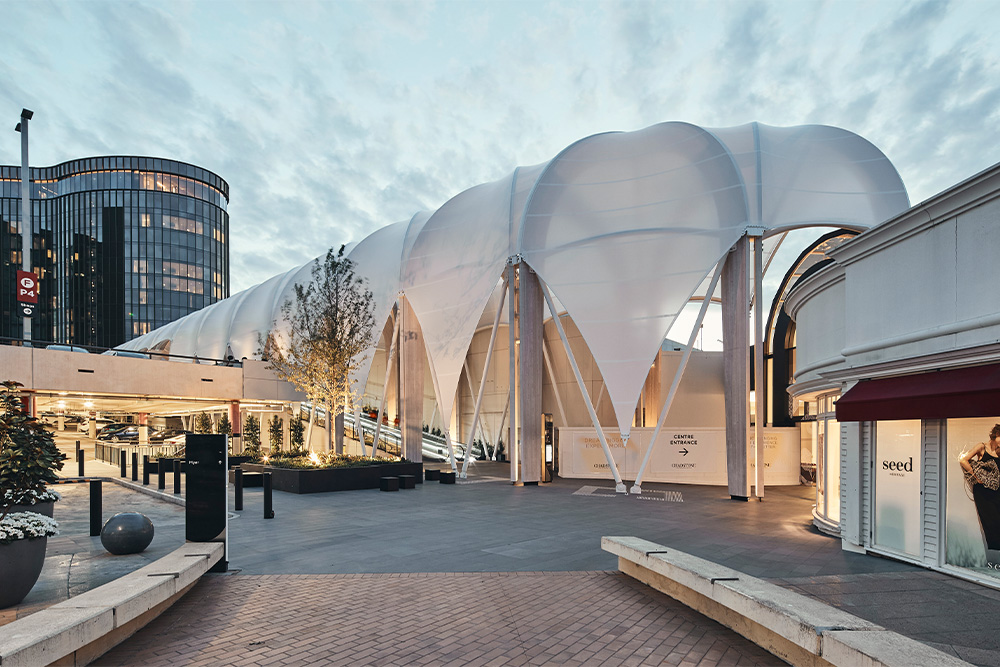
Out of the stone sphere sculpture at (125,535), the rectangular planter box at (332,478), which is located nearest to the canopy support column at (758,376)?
the rectangular planter box at (332,478)

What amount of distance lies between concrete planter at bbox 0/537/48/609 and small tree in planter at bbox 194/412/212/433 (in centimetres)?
3976

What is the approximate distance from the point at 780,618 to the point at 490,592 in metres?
3.81

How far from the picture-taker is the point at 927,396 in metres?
8.77

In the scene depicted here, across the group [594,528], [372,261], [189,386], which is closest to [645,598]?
[594,528]

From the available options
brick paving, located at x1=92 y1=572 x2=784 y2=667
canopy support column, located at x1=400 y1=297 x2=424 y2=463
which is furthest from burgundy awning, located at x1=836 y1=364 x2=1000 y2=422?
canopy support column, located at x1=400 y1=297 x2=424 y2=463

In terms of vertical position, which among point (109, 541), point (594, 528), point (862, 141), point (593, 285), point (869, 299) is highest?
point (862, 141)

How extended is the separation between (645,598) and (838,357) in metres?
7.16

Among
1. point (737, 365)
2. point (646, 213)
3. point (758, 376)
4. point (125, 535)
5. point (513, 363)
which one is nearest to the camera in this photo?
point (125, 535)

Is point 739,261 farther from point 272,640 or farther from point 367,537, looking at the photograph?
point 272,640

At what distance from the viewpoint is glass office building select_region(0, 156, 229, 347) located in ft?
322

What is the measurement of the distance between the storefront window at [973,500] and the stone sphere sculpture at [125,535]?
12.5 m

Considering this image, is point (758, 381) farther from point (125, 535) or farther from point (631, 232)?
point (125, 535)

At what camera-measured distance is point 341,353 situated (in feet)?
81.2

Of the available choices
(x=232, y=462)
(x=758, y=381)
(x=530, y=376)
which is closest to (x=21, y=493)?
(x=530, y=376)
